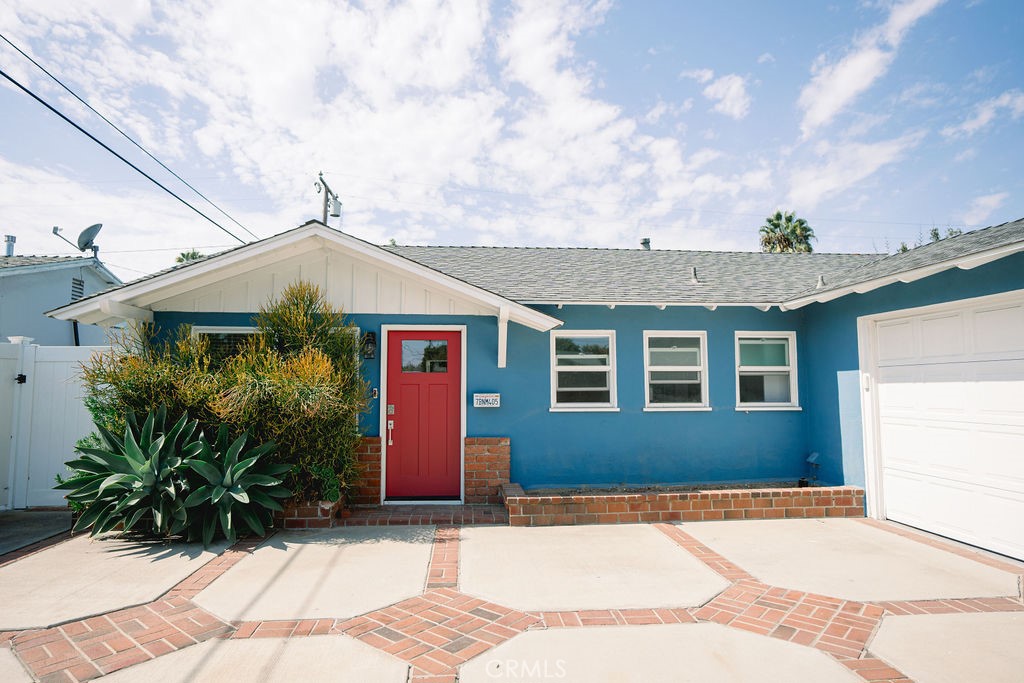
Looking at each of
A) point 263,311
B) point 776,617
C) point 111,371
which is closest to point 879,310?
point 776,617

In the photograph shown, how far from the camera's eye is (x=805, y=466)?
8453 mm

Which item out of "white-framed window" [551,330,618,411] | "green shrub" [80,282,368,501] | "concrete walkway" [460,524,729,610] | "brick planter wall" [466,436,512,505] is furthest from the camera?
"white-framed window" [551,330,618,411]

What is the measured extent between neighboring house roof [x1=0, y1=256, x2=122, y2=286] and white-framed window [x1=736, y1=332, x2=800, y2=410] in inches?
508

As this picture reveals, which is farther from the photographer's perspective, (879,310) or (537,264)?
(537,264)

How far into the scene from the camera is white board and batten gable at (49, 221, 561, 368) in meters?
6.83

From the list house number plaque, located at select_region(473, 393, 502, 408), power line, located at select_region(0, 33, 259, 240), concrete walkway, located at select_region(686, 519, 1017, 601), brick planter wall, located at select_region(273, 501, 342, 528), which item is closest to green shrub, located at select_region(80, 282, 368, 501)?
brick planter wall, located at select_region(273, 501, 342, 528)

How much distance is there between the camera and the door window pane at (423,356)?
7812 millimetres

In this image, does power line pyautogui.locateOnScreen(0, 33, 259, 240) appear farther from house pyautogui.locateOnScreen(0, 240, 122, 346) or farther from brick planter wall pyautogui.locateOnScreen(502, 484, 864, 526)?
brick planter wall pyautogui.locateOnScreen(502, 484, 864, 526)

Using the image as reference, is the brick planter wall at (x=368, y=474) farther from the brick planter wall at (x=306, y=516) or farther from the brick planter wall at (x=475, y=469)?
the brick planter wall at (x=306, y=516)

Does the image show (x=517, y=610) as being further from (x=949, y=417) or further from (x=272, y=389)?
(x=949, y=417)

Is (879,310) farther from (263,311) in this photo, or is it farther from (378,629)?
(263,311)

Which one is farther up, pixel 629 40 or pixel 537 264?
pixel 629 40

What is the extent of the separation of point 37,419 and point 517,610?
7682 mm

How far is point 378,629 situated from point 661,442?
5.48m
